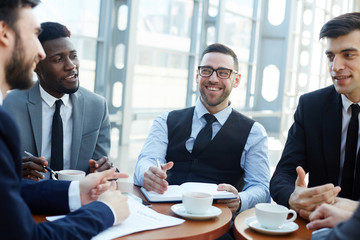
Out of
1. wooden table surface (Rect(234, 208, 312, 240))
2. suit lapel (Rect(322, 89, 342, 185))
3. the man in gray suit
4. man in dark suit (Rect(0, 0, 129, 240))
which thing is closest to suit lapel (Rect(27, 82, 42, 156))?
the man in gray suit

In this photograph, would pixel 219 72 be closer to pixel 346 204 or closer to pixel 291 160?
pixel 291 160

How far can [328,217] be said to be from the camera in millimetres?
1441

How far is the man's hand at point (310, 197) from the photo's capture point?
64.8 inches

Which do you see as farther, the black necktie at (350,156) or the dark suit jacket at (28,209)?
the black necktie at (350,156)

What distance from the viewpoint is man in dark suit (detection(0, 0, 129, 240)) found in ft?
3.54

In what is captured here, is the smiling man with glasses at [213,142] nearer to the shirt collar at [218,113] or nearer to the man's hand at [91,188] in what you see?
the shirt collar at [218,113]

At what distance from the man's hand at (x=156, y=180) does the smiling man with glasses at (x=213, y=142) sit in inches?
14.3

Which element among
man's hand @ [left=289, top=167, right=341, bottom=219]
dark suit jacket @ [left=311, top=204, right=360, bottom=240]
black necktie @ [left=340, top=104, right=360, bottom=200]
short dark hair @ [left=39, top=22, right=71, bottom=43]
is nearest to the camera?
dark suit jacket @ [left=311, top=204, right=360, bottom=240]

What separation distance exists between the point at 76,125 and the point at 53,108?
16 cm

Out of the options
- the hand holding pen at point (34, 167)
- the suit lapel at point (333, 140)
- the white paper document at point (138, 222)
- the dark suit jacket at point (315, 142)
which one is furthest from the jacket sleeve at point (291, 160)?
the hand holding pen at point (34, 167)

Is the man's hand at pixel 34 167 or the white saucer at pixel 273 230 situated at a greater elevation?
the man's hand at pixel 34 167

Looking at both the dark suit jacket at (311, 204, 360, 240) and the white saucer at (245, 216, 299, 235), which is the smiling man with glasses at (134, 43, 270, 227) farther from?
the dark suit jacket at (311, 204, 360, 240)

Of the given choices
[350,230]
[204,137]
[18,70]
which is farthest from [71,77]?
[350,230]

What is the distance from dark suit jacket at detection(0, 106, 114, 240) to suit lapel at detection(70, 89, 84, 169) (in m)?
0.86
